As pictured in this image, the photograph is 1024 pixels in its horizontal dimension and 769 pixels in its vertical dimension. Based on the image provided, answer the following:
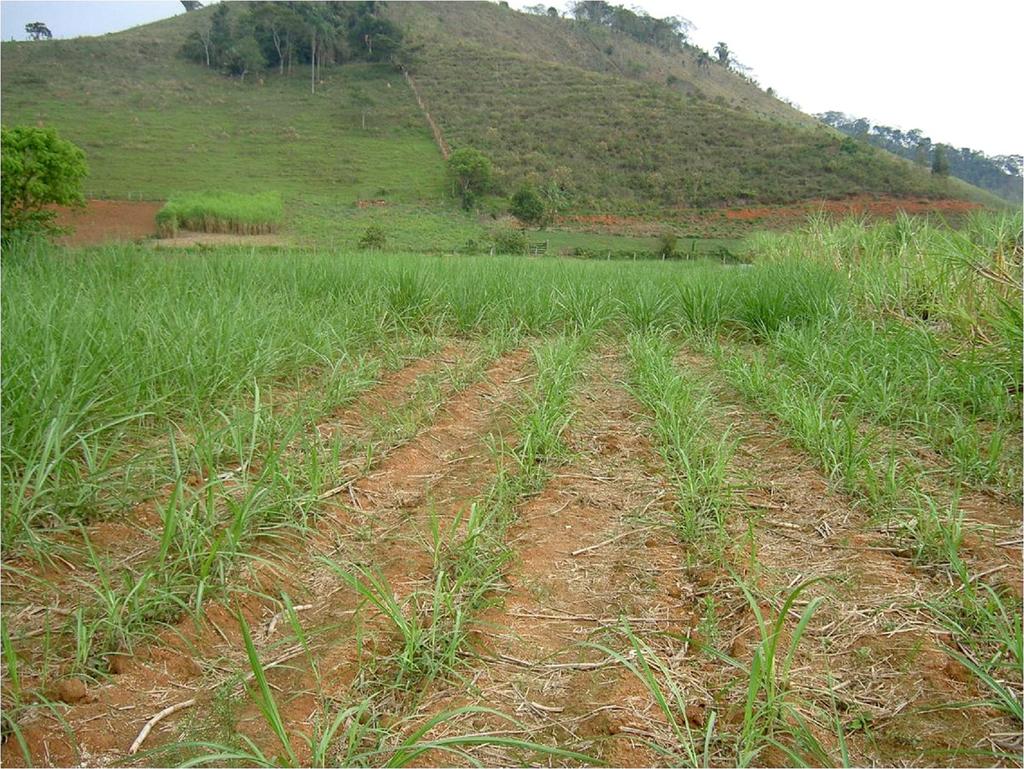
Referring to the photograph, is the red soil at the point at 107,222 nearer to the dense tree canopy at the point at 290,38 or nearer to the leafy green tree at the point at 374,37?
the dense tree canopy at the point at 290,38

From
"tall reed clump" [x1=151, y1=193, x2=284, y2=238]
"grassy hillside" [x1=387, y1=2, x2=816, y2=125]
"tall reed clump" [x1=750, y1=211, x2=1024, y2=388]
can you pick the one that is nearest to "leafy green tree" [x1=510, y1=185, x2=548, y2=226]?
"tall reed clump" [x1=151, y1=193, x2=284, y2=238]

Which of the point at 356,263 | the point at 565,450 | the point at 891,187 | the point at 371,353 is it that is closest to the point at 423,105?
the point at 891,187

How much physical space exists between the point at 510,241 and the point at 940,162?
10170 mm

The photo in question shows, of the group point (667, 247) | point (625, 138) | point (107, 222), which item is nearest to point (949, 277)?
point (107, 222)

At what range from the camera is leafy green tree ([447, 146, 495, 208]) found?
40.8 feet

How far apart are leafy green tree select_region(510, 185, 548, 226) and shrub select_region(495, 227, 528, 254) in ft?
3.84

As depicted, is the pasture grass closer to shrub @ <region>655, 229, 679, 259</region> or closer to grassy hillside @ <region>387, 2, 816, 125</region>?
shrub @ <region>655, 229, 679, 259</region>

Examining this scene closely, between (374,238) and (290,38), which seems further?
(290,38)

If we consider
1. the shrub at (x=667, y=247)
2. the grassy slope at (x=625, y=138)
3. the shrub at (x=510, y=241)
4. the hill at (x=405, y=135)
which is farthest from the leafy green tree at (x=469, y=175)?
the shrub at (x=667, y=247)

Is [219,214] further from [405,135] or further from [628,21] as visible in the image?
[628,21]

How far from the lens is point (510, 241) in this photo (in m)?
9.98

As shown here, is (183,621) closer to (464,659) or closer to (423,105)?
(464,659)

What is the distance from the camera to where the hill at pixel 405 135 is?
11.7 metres

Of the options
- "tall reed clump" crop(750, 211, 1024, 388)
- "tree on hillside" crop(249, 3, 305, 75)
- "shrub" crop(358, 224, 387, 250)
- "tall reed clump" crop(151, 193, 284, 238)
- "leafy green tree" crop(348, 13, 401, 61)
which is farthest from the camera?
"leafy green tree" crop(348, 13, 401, 61)
